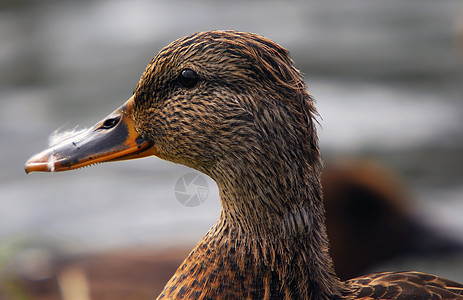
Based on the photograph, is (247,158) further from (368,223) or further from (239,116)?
(368,223)

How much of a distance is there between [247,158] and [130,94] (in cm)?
561

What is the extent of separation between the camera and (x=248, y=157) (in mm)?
2158

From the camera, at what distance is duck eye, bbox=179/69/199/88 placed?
2189mm

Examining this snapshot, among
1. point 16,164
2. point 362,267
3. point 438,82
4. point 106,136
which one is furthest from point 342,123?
point 106,136

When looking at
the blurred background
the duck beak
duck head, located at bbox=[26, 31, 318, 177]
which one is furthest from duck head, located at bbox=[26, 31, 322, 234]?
the blurred background

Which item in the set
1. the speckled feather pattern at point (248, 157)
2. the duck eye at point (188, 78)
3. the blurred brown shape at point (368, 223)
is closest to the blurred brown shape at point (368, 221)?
the blurred brown shape at point (368, 223)

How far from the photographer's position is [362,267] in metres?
5.57

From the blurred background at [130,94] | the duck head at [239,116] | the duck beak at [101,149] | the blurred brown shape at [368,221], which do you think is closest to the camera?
the duck head at [239,116]

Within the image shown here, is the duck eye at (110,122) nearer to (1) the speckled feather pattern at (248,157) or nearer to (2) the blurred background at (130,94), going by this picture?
(1) the speckled feather pattern at (248,157)

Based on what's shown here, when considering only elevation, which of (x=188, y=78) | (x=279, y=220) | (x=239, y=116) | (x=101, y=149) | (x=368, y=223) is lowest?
(x=368, y=223)

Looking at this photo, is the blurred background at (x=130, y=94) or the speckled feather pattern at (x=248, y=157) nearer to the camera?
the speckled feather pattern at (x=248, y=157)

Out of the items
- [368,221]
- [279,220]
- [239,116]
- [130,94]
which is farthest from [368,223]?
[239,116]

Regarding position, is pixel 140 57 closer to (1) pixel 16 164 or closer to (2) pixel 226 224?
(1) pixel 16 164

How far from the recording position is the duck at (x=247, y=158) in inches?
84.4
